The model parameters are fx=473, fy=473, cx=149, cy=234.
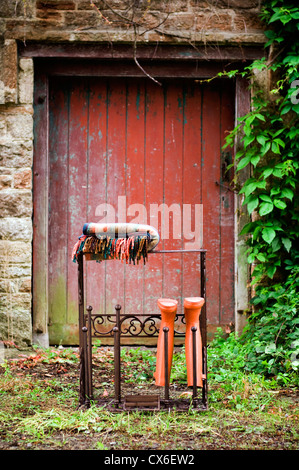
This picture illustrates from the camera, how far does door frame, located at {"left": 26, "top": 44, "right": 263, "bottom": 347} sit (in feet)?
13.1

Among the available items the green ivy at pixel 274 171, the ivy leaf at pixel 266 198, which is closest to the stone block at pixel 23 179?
the green ivy at pixel 274 171

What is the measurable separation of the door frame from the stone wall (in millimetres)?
97

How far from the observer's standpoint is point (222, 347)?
3.90 meters

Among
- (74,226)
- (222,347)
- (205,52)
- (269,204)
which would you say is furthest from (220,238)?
(205,52)

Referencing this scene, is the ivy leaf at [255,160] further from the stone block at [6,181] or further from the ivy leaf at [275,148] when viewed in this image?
the stone block at [6,181]

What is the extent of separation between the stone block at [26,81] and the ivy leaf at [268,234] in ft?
7.24

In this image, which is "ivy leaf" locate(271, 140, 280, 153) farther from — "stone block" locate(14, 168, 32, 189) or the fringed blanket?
"stone block" locate(14, 168, 32, 189)

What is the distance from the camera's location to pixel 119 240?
2604 mm

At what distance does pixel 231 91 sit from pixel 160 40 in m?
0.79

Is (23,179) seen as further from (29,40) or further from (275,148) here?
(275,148)

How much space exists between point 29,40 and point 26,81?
0.33m

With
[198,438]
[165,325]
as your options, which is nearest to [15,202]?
[165,325]

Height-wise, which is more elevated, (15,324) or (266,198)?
(266,198)

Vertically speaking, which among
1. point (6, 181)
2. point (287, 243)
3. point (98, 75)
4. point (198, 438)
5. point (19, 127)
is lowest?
point (198, 438)
